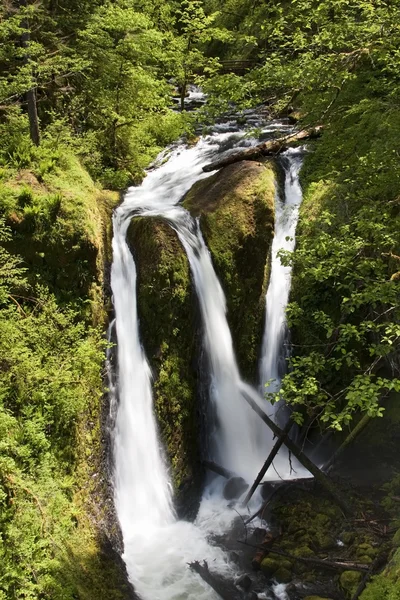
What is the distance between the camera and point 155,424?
316 inches

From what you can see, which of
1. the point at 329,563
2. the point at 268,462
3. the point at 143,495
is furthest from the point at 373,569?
the point at 143,495

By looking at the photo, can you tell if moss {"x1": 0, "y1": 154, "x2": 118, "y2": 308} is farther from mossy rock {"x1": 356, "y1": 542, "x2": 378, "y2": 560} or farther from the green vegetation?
mossy rock {"x1": 356, "y1": 542, "x2": 378, "y2": 560}

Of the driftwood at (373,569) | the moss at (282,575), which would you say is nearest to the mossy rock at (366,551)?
the driftwood at (373,569)

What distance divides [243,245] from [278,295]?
132 centimetres

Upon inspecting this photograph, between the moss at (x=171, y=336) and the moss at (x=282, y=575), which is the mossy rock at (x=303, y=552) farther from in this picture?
the moss at (x=171, y=336)

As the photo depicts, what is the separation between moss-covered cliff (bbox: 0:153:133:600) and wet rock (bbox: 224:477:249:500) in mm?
2264

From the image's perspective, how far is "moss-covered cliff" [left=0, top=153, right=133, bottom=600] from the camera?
16.3 feet

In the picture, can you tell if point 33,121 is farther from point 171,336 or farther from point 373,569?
point 373,569

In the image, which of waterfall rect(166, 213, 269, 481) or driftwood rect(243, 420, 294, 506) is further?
waterfall rect(166, 213, 269, 481)

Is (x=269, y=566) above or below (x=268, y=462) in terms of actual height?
below

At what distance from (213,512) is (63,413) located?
3284 millimetres

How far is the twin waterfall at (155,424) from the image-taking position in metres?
6.80

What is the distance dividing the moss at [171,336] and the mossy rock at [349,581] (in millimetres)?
2881

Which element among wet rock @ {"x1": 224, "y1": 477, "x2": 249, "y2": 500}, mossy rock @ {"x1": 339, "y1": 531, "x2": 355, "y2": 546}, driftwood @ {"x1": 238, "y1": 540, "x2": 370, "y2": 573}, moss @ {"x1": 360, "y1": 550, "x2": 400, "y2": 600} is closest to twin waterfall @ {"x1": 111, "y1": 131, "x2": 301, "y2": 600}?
wet rock @ {"x1": 224, "y1": 477, "x2": 249, "y2": 500}
